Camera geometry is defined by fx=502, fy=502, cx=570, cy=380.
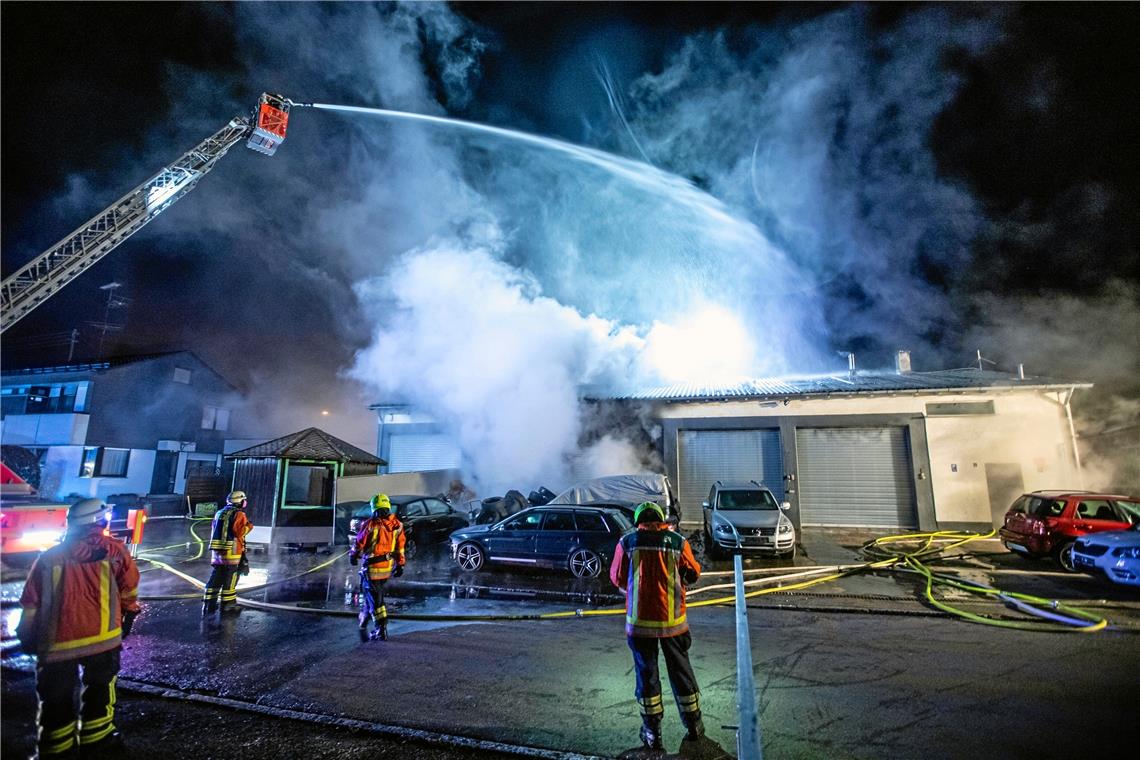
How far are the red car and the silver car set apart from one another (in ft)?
14.1

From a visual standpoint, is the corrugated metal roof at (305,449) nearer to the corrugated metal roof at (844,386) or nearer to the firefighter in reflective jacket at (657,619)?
the corrugated metal roof at (844,386)

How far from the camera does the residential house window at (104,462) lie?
75.9 ft

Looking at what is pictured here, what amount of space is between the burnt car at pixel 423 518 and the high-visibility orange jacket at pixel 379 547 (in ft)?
19.7

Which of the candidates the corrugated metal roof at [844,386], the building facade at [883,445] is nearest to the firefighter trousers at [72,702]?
the building facade at [883,445]

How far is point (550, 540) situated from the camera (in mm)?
9125

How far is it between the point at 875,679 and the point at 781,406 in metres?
12.2

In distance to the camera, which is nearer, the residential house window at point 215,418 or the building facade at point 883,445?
the building facade at point 883,445

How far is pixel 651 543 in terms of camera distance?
12.6 feet

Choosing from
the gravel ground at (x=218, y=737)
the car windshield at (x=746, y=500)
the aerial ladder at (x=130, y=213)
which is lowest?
the gravel ground at (x=218, y=737)

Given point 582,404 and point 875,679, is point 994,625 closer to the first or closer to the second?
point 875,679

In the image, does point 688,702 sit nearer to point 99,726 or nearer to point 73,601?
point 99,726

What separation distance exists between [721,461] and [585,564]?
8755 millimetres

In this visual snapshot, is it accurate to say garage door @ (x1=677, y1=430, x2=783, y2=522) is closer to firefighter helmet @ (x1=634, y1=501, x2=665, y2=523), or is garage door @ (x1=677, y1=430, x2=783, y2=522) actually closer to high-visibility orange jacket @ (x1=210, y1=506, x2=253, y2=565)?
high-visibility orange jacket @ (x1=210, y1=506, x2=253, y2=565)

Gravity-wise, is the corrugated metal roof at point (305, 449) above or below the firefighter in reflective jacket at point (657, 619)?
above
